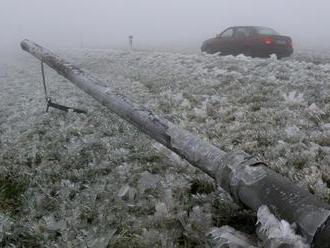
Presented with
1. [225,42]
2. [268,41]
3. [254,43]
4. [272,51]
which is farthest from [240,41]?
[272,51]

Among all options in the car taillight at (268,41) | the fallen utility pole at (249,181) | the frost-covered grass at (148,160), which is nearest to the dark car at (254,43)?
the car taillight at (268,41)

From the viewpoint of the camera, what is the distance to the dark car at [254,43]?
19141 mm

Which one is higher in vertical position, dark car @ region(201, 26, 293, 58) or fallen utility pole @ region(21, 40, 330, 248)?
fallen utility pole @ region(21, 40, 330, 248)

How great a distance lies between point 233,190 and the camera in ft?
14.2

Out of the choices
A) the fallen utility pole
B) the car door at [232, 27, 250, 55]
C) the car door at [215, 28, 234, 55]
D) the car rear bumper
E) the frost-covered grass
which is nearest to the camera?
the fallen utility pole

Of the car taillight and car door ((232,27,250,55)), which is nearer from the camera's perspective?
the car taillight

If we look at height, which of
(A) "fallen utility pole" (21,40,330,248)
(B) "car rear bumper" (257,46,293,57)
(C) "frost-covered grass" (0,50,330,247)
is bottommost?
(B) "car rear bumper" (257,46,293,57)

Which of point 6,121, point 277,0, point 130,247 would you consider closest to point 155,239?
point 130,247

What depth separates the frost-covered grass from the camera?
4582mm

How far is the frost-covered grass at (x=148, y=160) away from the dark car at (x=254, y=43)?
8.11 metres

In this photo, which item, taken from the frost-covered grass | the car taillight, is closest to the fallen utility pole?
the frost-covered grass

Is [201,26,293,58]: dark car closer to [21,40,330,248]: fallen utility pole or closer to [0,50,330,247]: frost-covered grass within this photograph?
[0,50,330,247]: frost-covered grass

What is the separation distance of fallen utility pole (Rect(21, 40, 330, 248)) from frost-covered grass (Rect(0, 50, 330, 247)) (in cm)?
41

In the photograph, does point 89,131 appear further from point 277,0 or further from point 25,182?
point 277,0
